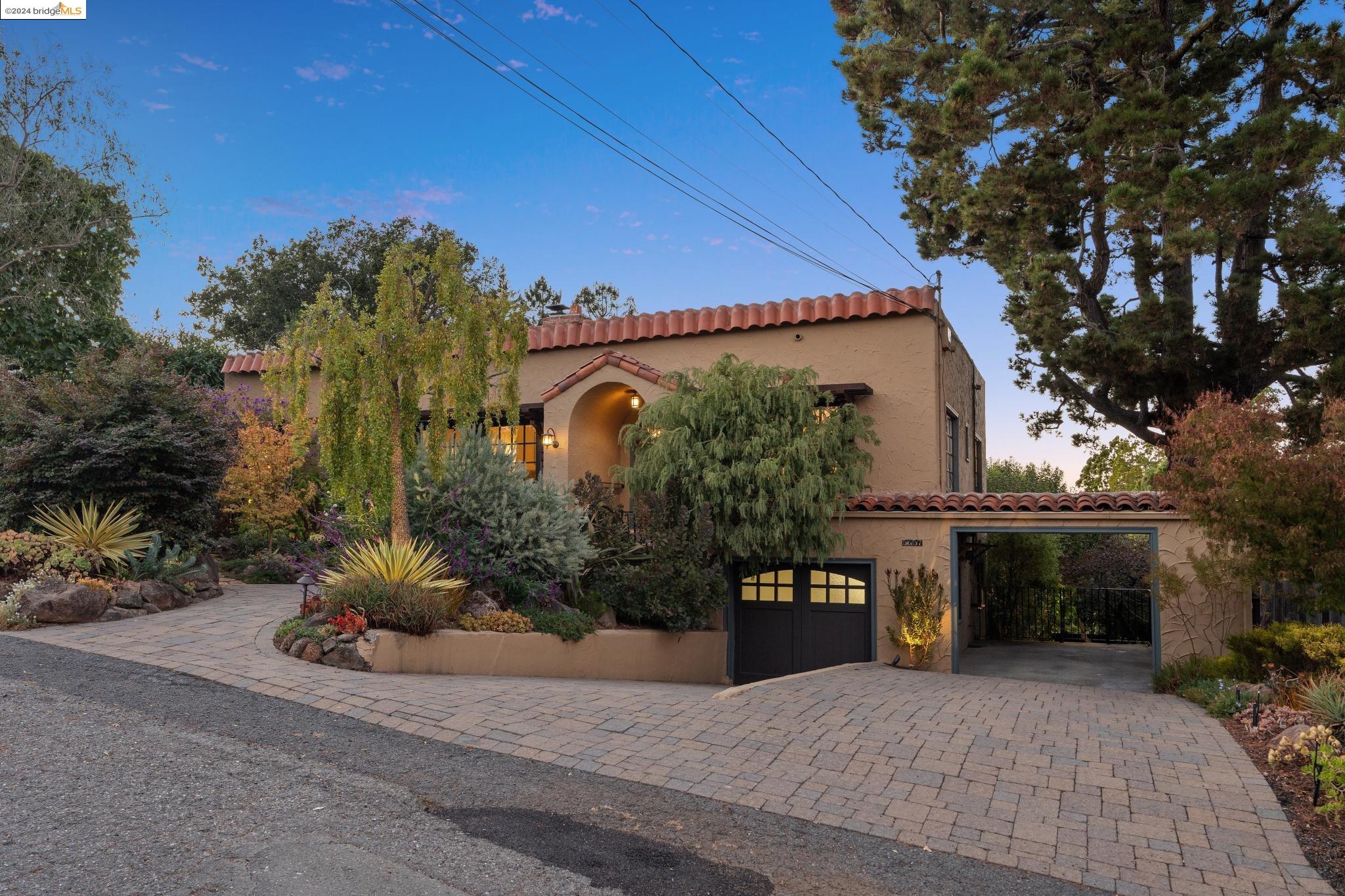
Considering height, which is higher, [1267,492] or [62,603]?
[1267,492]

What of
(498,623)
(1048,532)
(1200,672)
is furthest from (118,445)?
(1200,672)

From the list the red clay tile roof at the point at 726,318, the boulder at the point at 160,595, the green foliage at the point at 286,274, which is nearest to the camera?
the boulder at the point at 160,595

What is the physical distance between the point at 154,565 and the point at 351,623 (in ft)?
15.5

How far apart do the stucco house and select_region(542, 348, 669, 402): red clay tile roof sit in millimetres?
30

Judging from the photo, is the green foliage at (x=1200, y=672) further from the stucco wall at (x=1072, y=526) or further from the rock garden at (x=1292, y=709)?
the stucco wall at (x=1072, y=526)

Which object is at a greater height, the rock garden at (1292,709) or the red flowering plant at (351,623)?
the red flowering plant at (351,623)

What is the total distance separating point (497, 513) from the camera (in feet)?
36.1

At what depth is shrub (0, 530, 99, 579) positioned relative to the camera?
10977mm

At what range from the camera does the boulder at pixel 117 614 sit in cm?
1048

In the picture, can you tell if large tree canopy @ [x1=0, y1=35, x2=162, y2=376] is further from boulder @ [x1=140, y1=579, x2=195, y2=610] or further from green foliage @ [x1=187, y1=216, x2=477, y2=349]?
boulder @ [x1=140, y1=579, x2=195, y2=610]

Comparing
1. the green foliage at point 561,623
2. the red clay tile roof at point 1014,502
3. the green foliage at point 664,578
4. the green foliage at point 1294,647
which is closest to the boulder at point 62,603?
the green foliage at point 561,623

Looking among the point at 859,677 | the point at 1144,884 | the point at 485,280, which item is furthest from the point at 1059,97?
the point at 485,280

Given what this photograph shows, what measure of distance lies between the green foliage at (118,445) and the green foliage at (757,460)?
272 inches

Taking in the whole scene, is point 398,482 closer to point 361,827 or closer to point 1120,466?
point 361,827
